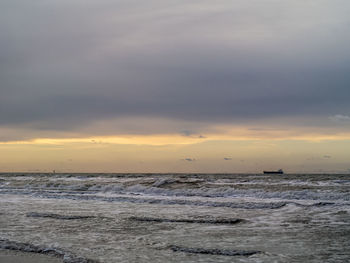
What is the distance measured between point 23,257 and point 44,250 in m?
0.71

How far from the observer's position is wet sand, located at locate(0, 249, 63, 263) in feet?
32.2

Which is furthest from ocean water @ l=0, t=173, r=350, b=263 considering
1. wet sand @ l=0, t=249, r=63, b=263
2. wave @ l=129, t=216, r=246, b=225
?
wet sand @ l=0, t=249, r=63, b=263

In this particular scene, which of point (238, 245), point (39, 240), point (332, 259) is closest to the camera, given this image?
point (332, 259)

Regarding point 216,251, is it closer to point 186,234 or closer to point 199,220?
point 186,234

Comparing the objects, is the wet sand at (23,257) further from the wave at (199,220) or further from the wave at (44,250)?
the wave at (199,220)

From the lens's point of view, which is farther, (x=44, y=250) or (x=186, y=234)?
(x=186, y=234)

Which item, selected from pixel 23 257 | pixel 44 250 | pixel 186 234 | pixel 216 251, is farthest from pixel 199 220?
pixel 23 257

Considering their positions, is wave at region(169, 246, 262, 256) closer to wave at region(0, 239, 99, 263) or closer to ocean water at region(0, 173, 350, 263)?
ocean water at region(0, 173, 350, 263)

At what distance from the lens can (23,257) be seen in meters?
10.2

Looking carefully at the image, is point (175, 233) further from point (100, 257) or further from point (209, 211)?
point (209, 211)

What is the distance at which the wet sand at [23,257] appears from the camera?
32.2ft

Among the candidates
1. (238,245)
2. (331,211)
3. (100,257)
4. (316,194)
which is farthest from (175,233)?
(316,194)

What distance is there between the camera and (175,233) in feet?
43.8

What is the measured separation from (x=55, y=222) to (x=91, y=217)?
1.99 metres
